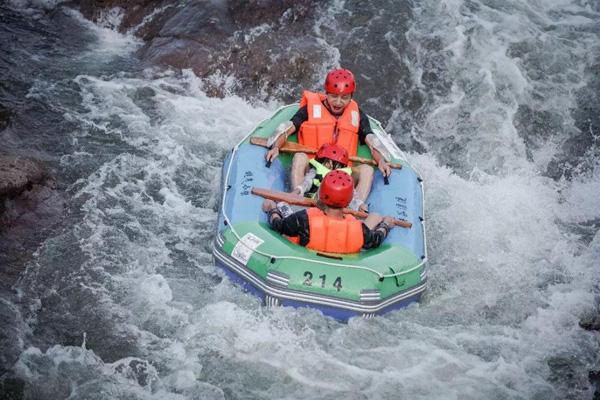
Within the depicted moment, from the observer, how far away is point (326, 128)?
7371 mm

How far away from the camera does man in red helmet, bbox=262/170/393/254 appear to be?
19.0ft

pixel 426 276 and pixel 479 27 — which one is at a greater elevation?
pixel 479 27

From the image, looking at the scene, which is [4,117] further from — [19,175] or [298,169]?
[298,169]

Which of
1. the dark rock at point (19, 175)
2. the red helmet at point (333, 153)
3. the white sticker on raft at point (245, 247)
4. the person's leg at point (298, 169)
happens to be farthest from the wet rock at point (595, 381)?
the dark rock at point (19, 175)

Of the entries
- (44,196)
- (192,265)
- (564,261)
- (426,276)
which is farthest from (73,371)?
(564,261)

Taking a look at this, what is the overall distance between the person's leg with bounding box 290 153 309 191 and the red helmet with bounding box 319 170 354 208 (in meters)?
1.04

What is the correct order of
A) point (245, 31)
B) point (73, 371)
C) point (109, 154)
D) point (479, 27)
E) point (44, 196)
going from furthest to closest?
point (479, 27), point (245, 31), point (109, 154), point (44, 196), point (73, 371)

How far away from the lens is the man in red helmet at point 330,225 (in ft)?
19.0

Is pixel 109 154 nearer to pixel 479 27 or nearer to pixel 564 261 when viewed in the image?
pixel 564 261

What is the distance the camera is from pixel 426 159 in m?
9.06

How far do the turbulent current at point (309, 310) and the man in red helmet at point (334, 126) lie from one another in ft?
3.50

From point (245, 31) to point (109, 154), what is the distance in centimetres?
334

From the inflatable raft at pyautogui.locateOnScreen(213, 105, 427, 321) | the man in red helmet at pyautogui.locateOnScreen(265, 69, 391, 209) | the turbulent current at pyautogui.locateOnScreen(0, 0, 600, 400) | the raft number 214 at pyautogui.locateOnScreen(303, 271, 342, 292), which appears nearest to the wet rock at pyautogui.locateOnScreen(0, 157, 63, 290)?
the turbulent current at pyautogui.locateOnScreen(0, 0, 600, 400)

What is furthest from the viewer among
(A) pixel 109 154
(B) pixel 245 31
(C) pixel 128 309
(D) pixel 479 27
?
(D) pixel 479 27
